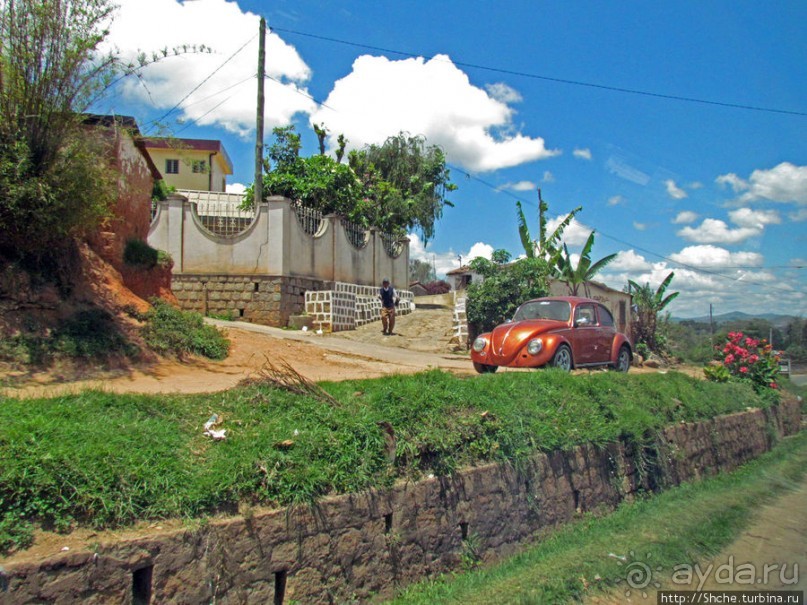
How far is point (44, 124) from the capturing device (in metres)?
9.08

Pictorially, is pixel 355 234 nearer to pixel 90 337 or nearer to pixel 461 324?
pixel 461 324

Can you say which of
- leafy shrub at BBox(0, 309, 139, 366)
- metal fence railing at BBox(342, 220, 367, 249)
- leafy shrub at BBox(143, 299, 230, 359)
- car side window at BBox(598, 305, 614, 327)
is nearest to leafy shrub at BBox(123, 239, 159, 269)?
leafy shrub at BBox(143, 299, 230, 359)

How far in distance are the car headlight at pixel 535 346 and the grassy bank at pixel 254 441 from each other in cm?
270

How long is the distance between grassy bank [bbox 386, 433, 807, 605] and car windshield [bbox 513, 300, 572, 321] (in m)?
3.72

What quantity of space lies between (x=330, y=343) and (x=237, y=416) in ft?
37.8

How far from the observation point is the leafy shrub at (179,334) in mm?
10766

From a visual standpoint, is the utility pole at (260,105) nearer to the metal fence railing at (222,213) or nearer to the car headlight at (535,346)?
the metal fence railing at (222,213)

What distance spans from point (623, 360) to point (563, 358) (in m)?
2.30

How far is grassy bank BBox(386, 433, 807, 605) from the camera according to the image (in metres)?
5.29

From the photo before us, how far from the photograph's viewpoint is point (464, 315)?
19.5 meters

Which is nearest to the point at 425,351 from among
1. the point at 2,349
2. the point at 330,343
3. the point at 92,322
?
the point at 330,343

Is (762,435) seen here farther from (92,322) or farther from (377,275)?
(377,275)

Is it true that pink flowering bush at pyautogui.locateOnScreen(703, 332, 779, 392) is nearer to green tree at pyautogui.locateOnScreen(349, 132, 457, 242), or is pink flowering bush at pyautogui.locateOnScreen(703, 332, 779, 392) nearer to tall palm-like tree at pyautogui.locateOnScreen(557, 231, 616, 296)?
tall palm-like tree at pyautogui.locateOnScreen(557, 231, 616, 296)

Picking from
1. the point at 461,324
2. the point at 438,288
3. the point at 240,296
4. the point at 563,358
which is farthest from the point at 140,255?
the point at 438,288
